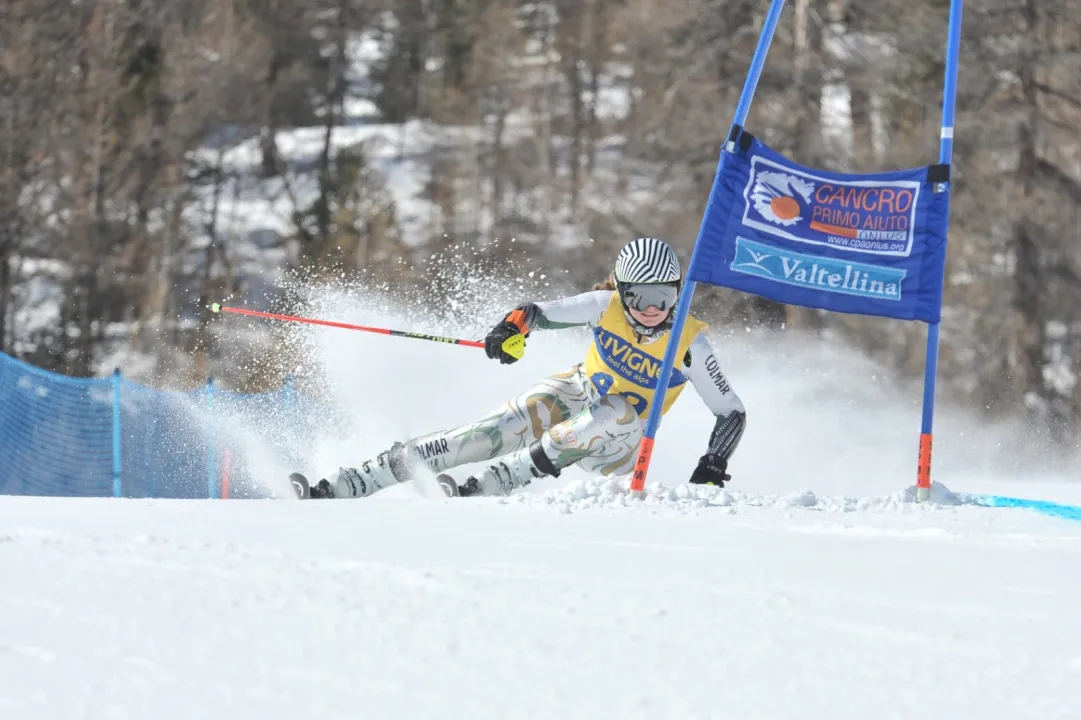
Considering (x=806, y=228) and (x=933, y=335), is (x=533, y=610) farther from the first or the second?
(x=933, y=335)

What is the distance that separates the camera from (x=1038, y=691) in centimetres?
216

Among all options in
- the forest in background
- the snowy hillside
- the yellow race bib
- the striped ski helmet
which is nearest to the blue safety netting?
the yellow race bib

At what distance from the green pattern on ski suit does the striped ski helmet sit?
0.43 metres

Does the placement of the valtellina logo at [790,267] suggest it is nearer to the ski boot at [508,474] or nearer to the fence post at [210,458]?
A: the ski boot at [508,474]

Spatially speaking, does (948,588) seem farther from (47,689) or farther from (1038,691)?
(47,689)

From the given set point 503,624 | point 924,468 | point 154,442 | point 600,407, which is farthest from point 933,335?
point 154,442

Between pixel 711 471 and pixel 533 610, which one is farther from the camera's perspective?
pixel 711 471

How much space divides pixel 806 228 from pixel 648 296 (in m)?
0.94

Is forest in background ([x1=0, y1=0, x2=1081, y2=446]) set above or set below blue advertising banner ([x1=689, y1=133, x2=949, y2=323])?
above

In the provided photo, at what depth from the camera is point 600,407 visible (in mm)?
6164

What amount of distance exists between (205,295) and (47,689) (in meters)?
31.0

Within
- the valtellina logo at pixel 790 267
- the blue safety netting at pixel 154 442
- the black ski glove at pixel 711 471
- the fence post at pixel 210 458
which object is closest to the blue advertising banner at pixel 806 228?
the valtellina logo at pixel 790 267

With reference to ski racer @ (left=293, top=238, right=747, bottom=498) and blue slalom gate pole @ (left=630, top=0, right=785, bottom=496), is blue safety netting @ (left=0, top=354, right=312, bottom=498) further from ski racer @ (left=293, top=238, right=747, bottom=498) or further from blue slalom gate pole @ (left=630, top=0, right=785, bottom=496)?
blue slalom gate pole @ (left=630, top=0, right=785, bottom=496)

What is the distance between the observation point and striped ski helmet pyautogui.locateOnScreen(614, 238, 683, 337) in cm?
625
